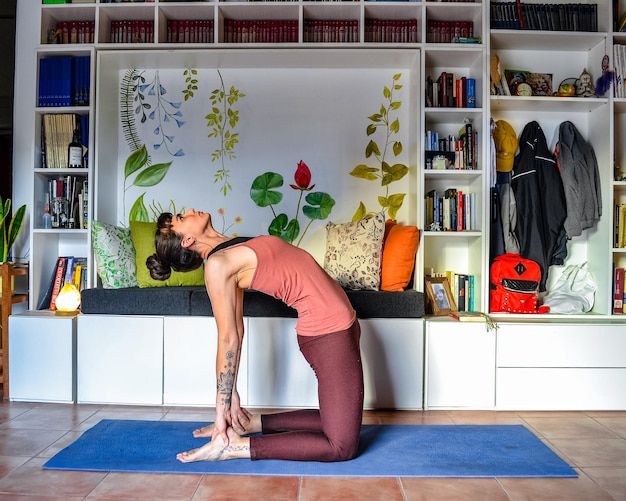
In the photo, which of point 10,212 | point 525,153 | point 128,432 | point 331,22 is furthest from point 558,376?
point 10,212

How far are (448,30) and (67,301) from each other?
10.3 ft

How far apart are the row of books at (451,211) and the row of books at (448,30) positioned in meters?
1.08

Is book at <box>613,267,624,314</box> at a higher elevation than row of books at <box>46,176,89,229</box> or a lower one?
lower

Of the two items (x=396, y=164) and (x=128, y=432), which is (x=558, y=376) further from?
(x=128, y=432)

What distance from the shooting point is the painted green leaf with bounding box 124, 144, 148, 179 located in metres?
4.37

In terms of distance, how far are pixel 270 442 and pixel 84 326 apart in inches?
63.7

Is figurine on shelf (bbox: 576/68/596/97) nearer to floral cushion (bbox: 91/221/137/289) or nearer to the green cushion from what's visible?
the green cushion

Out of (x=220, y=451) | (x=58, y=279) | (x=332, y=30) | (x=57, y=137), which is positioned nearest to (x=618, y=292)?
(x=332, y=30)

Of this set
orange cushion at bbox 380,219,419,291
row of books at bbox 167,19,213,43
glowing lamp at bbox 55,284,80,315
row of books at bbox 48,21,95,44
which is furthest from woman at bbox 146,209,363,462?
row of books at bbox 48,21,95,44

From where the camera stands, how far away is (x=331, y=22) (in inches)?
162

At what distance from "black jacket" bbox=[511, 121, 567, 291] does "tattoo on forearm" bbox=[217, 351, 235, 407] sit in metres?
2.38

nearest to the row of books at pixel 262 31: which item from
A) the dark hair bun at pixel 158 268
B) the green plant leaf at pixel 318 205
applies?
the green plant leaf at pixel 318 205

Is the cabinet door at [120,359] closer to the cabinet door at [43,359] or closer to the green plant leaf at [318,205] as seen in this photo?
the cabinet door at [43,359]

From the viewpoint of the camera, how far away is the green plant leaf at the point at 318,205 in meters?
4.34
